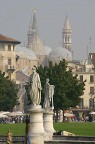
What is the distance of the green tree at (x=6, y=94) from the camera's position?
11194cm

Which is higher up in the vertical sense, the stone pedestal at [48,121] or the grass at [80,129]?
the stone pedestal at [48,121]

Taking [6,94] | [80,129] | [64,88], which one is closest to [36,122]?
[80,129]

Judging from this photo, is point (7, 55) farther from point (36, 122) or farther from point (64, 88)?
point (36, 122)

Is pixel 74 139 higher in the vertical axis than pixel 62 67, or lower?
lower

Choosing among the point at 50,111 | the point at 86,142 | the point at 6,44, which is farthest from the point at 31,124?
the point at 6,44

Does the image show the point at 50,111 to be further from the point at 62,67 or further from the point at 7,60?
the point at 7,60

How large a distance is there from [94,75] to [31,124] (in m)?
143

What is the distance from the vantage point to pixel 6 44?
16288cm

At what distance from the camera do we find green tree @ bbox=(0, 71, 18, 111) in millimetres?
111938

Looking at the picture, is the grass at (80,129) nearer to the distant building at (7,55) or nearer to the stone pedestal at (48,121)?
the stone pedestal at (48,121)

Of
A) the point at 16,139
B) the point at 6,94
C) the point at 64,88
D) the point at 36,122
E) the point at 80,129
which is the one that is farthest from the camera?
the point at 6,94

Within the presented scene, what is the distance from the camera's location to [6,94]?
119 meters

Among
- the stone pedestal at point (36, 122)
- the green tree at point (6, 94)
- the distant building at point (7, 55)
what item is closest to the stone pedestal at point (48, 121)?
the stone pedestal at point (36, 122)

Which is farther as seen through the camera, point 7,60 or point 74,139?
point 7,60
